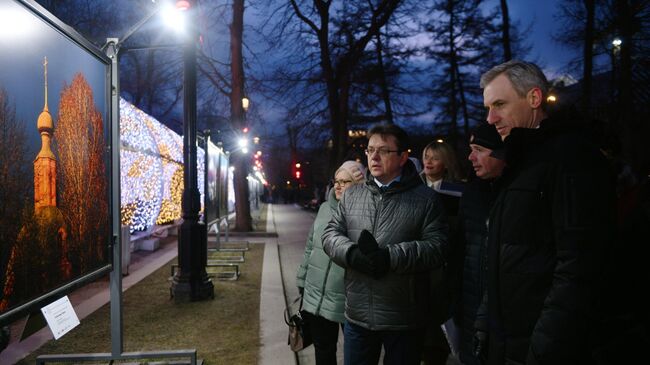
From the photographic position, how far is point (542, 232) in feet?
5.93

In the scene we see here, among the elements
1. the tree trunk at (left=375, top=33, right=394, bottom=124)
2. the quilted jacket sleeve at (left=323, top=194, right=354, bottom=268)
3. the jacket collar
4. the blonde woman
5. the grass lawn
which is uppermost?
the tree trunk at (left=375, top=33, right=394, bottom=124)

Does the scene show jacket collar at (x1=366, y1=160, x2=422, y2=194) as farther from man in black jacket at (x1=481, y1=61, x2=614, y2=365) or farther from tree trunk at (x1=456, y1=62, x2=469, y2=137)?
tree trunk at (x1=456, y1=62, x2=469, y2=137)

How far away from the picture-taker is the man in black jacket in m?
1.65

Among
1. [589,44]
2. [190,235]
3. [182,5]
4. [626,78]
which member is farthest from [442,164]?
[589,44]

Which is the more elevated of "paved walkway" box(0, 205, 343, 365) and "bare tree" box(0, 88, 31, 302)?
"bare tree" box(0, 88, 31, 302)

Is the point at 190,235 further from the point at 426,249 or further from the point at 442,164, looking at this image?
the point at 426,249

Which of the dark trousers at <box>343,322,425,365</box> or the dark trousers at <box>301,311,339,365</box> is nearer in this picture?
the dark trousers at <box>343,322,425,365</box>

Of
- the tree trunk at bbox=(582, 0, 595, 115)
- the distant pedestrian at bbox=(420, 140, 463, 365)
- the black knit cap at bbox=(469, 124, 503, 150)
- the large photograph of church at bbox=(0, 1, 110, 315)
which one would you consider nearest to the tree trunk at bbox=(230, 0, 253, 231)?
the tree trunk at bbox=(582, 0, 595, 115)

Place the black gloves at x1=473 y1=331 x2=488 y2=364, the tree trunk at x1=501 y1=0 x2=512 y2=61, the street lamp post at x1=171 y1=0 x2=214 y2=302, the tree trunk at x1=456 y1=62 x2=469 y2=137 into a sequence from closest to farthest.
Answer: the black gloves at x1=473 y1=331 x2=488 y2=364
the street lamp post at x1=171 y1=0 x2=214 y2=302
the tree trunk at x1=501 y1=0 x2=512 y2=61
the tree trunk at x1=456 y1=62 x2=469 y2=137

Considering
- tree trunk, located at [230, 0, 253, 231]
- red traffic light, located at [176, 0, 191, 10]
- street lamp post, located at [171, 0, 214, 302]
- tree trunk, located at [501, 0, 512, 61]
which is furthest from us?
tree trunk, located at [501, 0, 512, 61]

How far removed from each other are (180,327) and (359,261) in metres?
3.81

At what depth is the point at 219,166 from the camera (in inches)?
449

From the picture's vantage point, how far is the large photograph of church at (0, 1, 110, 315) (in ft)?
7.55

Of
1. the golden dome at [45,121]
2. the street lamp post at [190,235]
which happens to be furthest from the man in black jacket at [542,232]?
the street lamp post at [190,235]
